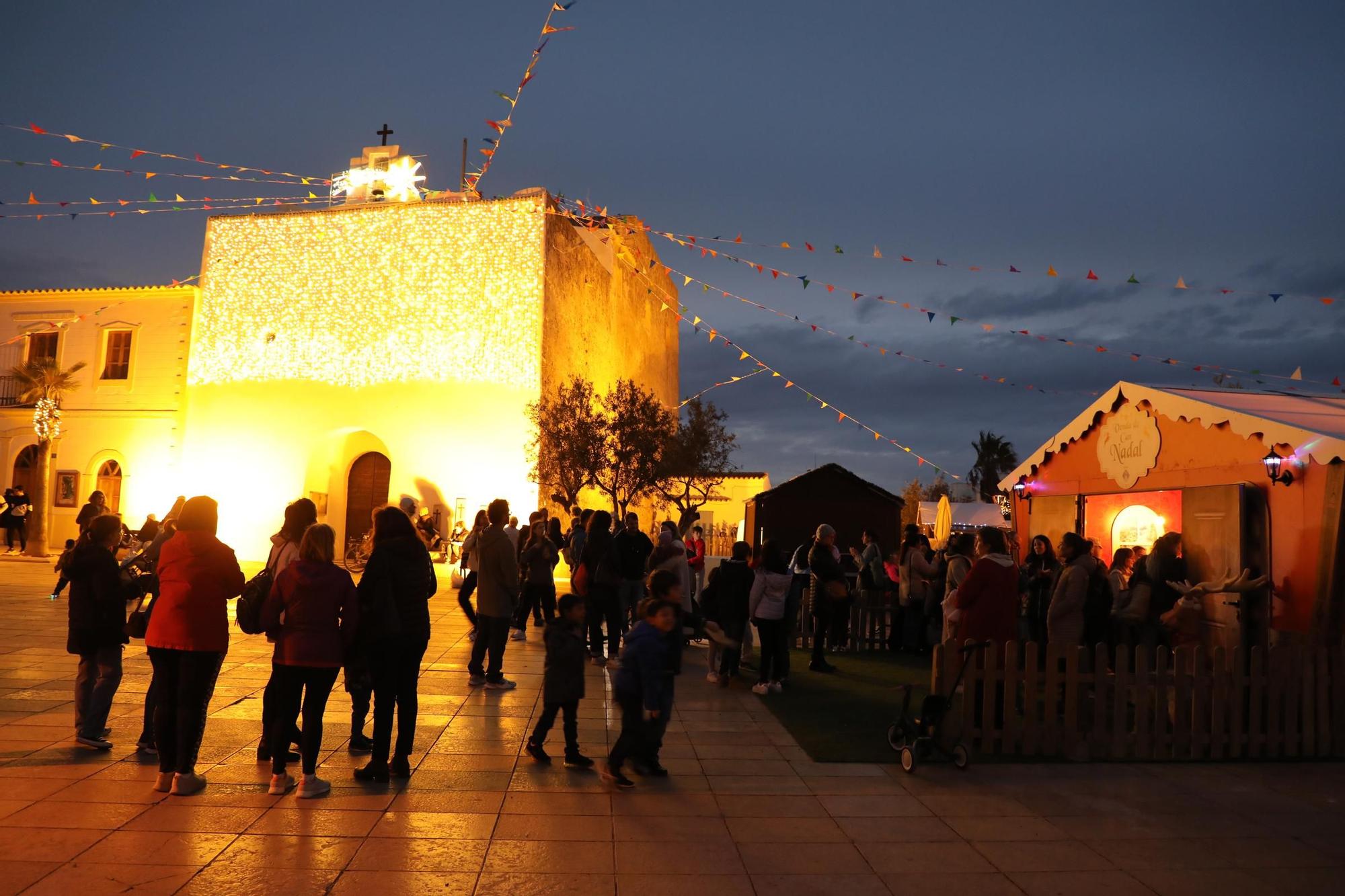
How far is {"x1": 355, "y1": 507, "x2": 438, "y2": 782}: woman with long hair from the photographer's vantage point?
548cm

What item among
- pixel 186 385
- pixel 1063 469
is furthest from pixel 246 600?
pixel 186 385

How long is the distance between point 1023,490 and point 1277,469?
17.8 ft

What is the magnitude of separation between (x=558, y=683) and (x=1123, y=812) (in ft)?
10.5

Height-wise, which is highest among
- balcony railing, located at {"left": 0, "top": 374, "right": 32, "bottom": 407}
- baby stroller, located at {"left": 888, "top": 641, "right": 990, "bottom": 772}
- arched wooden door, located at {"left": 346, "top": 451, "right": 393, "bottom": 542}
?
balcony railing, located at {"left": 0, "top": 374, "right": 32, "bottom": 407}

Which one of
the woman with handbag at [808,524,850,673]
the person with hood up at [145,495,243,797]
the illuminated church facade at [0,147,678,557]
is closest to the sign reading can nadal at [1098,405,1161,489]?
the woman with handbag at [808,524,850,673]

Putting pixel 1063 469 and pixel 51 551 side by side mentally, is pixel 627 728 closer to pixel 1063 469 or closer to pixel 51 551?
pixel 1063 469

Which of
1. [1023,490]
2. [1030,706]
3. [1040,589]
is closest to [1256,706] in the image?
[1030,706]

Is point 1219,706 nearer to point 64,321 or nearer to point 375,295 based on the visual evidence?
point 375,295

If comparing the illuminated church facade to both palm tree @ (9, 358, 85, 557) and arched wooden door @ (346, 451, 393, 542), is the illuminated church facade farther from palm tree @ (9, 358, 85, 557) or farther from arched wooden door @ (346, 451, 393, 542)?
palm tree @ (9, 358, 85, 557)

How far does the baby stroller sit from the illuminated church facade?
15040mm

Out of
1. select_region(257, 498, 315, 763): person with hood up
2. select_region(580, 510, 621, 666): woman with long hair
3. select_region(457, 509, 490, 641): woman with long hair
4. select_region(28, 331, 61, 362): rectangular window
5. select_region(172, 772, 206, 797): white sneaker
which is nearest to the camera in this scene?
select_region(172, 772, 206, 797): white sneaker

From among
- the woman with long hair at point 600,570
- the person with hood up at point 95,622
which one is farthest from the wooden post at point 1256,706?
the person with hood up at point 95,622

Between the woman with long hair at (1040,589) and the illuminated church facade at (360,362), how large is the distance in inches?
474

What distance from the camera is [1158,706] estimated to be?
21.5 feet
